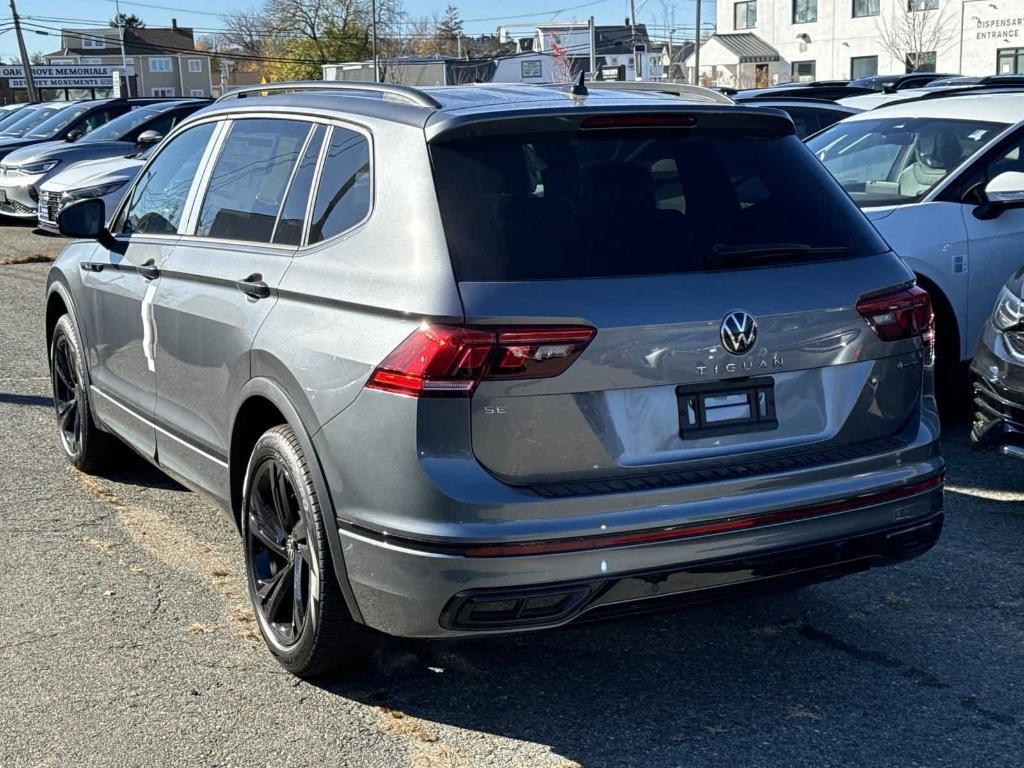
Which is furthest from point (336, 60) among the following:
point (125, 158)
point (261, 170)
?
point (261, 170)

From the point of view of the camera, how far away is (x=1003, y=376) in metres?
5.49

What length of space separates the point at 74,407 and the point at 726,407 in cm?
397

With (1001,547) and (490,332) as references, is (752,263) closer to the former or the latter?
(490,332)

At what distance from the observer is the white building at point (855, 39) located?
54156 millimetres

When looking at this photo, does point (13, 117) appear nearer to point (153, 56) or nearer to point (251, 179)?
point (251, 179)

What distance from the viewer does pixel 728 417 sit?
3510 millimetres

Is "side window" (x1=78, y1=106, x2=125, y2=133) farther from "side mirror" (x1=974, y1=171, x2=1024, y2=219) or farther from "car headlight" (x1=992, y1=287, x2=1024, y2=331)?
"car headlight" (x1=992, y1=287, x2=1024, y2=331)

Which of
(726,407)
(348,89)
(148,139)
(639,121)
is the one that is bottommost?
(726,407)

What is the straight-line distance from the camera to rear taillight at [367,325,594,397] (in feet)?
10.7

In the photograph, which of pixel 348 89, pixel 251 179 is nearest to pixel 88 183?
pixel 251 179

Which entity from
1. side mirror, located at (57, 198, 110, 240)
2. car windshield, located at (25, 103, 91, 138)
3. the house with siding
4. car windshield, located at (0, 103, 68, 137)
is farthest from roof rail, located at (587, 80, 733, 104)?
the house with siding

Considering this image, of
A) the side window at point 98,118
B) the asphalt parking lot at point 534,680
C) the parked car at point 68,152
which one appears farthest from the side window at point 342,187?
the side window at point 98,118

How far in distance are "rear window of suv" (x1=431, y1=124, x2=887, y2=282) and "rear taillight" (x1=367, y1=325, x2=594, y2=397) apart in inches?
6.6

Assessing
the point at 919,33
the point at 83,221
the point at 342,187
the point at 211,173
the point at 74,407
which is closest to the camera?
the point at 342,187
